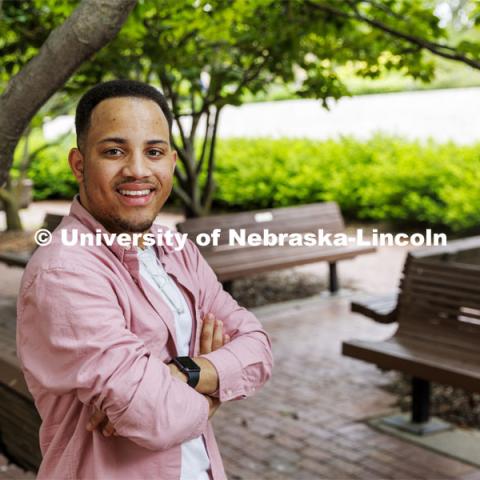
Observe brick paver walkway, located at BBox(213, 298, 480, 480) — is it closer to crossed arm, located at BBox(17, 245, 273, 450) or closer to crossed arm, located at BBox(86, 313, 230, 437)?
crossed arm, located at BBox(86, 313, 230, 437)

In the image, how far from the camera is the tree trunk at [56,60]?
9.61 feet

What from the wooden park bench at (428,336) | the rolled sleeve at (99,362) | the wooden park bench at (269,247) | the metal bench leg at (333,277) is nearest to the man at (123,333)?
the rolled sleeve at (99,362)

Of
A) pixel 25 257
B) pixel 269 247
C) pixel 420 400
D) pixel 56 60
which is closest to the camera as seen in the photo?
pixel 56 60

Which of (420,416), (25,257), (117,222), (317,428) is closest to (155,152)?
(117,222)

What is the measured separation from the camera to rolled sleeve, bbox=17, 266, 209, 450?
180 cm

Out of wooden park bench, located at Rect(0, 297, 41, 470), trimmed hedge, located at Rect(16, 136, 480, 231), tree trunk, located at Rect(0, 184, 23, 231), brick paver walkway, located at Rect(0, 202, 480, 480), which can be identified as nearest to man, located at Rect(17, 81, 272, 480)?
wooden park bench, located at Rect(0, 297, 41, 470)

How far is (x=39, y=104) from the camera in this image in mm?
3164

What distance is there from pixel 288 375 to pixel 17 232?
927 centimetres

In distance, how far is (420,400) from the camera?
522 cm

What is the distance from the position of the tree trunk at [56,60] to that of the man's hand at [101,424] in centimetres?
152

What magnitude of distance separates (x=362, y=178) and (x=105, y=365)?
494 inches

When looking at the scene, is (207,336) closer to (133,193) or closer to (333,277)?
(133,193)

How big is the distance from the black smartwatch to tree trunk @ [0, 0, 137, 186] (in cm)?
139

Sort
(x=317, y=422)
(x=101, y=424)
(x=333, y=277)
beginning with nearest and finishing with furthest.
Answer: (x=101, y=424) < (x=317, y=422) < (x=333, y=277)
